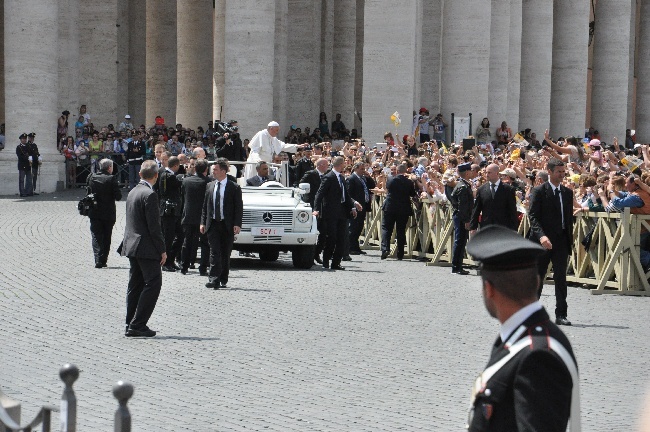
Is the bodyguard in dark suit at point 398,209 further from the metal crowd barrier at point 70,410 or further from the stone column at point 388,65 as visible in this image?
the metal crowd barrier at point 70,410

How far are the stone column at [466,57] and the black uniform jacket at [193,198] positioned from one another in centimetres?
2123

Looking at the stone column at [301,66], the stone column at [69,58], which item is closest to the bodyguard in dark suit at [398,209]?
the stone column at [69,58]

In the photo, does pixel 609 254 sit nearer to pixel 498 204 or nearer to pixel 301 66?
pixel 498 204

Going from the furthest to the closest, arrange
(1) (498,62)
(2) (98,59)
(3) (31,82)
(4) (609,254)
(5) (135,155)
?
(1) (498,62) → (2) (98,59) → (5) (135,155) → (3) (31,82) → (4) (609,254)

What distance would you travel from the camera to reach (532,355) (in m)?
4.18

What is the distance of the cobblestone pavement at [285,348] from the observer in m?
9.25

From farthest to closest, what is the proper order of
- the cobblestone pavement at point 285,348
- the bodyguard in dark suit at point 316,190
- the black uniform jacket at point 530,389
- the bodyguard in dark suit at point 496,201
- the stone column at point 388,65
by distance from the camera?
the stone column at point 388,65 < the bodyguard in dark suit at point 316,190 < the bodyguard in dark suit at point 496,201 < the cobblestone pavement at point 285,348 < the black uniform jacket at point 530,389

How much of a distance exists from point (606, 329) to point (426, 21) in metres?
32.5

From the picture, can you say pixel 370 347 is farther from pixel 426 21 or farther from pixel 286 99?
pixel 426 21

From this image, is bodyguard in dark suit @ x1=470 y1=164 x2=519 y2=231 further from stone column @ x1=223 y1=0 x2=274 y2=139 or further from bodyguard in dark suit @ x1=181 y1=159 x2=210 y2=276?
stone column @ x1=223 y1=0 x2=274 y2=139

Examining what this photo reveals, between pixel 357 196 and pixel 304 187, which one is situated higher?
pixel 304 187

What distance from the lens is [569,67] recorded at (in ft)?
164

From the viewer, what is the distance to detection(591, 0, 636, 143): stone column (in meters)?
52.2

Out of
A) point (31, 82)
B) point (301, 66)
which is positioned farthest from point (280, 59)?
point (31, 82)
